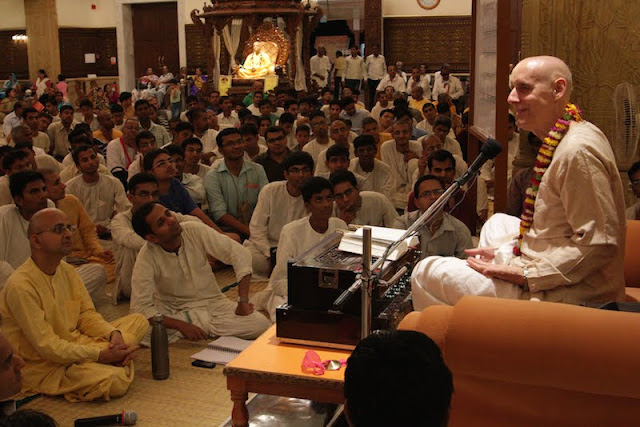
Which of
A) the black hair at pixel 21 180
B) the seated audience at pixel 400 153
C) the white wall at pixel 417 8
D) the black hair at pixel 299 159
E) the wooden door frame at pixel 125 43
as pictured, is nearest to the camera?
the black hair at pixel 21 180

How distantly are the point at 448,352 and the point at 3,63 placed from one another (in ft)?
73.7

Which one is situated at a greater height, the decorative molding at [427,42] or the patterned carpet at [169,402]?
the decorative molding at [427,42]

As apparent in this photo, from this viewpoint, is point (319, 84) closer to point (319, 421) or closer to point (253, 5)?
point (253, 5)

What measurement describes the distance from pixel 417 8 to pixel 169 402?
16565 mm

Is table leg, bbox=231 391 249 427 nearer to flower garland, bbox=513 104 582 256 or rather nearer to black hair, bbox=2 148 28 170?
flower garland, bbox=513 104 582 256

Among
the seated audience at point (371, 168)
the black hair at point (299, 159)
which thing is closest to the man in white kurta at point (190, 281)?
the black hair at point (299, 159)

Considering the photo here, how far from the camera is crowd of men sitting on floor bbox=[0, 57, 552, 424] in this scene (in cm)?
399

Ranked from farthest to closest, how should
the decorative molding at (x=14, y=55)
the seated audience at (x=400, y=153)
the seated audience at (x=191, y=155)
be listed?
the decorative molding at (x=14, y=55)
the seated audience at (x=400, y=153)
the seated audience at (x=191, y=155)

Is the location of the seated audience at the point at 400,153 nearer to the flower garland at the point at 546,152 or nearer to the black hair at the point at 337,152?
the black hair at the point at 337,152

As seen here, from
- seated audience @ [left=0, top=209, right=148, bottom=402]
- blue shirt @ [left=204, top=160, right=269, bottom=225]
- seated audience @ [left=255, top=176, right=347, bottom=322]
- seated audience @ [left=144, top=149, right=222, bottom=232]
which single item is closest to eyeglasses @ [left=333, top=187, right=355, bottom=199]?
seated audience @ [left=255, top=176, right=347, bottom=322]

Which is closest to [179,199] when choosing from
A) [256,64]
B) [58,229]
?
[58,229]

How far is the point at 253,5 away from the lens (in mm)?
15305

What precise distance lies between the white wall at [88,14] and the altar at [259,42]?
24.7 ft

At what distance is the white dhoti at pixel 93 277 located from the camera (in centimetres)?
524
